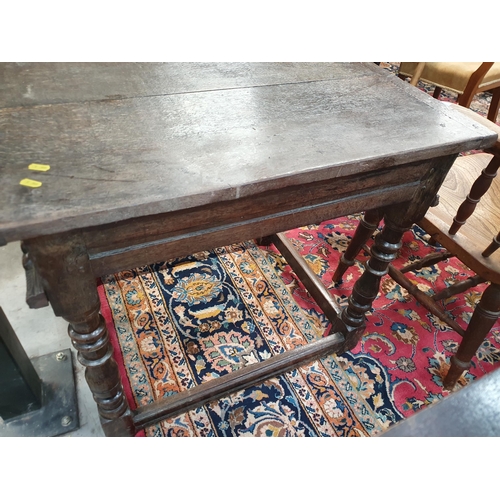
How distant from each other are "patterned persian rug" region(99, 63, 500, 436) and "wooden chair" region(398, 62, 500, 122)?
134cm

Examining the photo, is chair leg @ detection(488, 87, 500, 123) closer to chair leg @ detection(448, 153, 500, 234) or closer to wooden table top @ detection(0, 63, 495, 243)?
chair leg @ detection(448, 153, 500, 234)

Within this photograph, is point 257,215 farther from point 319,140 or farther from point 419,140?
point 419,140

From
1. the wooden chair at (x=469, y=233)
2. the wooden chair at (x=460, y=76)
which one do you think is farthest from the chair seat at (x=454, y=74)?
the wooden chair at (x=469, y=233)

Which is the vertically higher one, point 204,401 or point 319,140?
point 319,140

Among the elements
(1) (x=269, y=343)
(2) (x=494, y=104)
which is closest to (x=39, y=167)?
(1) (x=269, y=343)

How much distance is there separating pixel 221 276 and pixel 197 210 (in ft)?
3.64

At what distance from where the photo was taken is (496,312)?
1.37m

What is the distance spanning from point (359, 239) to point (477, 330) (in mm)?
577

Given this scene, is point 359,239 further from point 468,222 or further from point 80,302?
point 80,302

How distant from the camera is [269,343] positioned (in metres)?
1.65

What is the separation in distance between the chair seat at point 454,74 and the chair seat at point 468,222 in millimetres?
1243

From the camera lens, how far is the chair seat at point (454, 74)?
8.77 feet

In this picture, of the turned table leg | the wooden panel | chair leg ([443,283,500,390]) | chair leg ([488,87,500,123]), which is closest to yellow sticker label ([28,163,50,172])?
the turned table leg

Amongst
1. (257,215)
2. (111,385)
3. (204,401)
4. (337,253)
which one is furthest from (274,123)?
(337,253)
